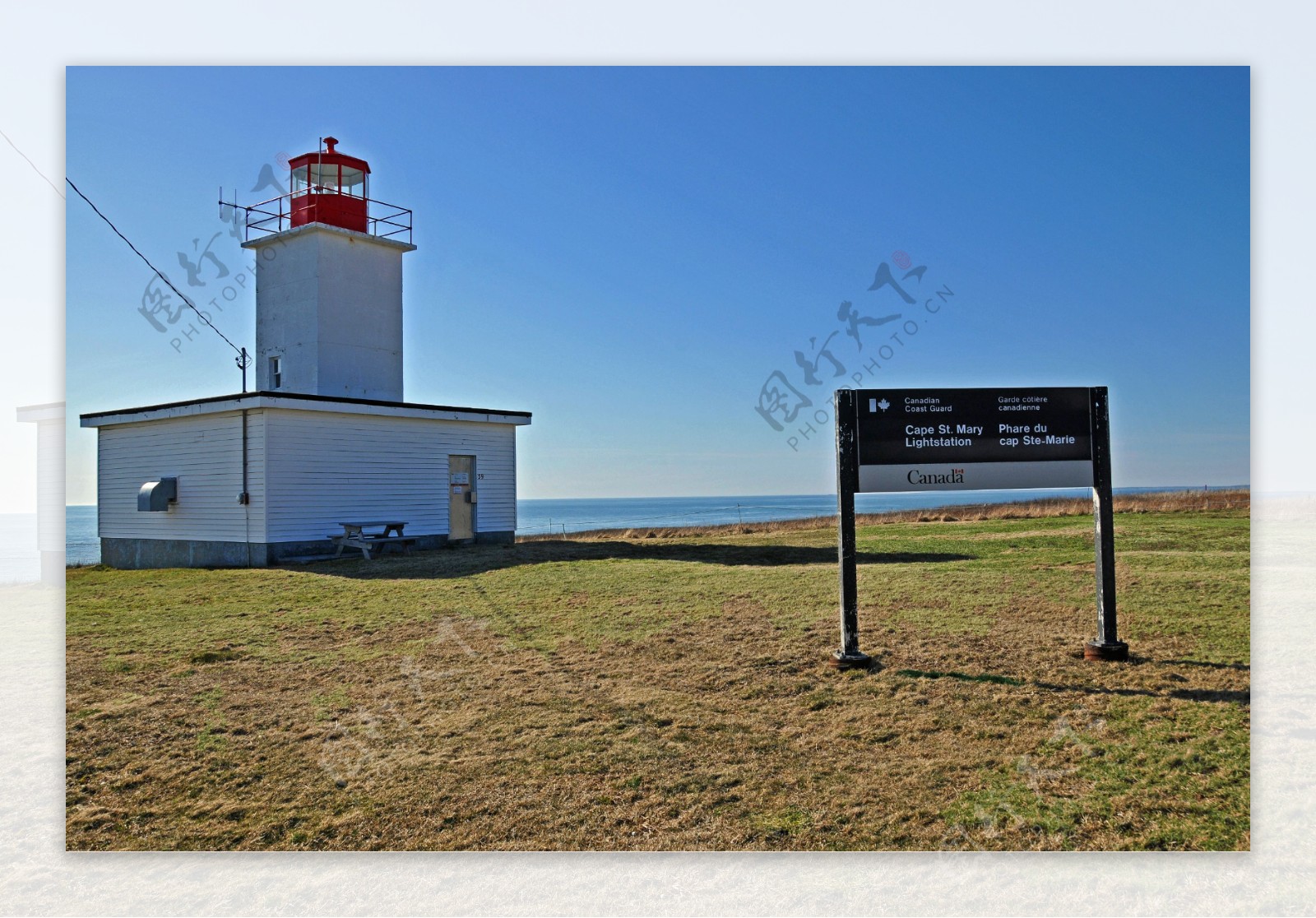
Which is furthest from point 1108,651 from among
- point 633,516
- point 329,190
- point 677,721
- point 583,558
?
point 633,516

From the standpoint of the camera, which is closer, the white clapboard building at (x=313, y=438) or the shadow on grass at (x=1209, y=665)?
the shadow on grass at (x=1209, y=665)

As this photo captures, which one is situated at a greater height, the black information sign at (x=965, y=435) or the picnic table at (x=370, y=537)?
the black information sign at (x=965, y=435)

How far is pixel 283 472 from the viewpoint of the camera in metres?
15.3

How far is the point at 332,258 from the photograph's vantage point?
17.9 m

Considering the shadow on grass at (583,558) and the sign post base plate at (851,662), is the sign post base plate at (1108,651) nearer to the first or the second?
the sign post base plate at (851,662)

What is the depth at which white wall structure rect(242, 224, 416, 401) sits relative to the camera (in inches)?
697

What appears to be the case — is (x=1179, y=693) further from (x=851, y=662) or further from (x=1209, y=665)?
(x=851, y=662)

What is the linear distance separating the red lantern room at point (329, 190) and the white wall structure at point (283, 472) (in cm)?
425

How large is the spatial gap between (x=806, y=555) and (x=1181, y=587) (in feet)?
17.6

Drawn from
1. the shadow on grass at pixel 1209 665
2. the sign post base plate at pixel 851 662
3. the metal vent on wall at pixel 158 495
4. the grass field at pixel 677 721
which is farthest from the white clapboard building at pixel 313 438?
the shadow on grass at pixel 1209 665

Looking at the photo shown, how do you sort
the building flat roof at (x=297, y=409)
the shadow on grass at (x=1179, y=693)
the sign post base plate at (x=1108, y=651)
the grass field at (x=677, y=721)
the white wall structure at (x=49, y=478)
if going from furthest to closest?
the building flat roof at (x=297, y=409) → the sign post base plate at (x=1108, y=651) → the white wall structure at (x=49, y=478) → the shadow on grass at (x=1179, y=693) → the grass field at (x=677, y=721)

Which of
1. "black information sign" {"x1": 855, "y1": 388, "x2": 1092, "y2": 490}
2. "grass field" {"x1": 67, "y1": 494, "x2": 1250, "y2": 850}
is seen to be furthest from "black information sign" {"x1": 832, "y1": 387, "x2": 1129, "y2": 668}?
"grass field" {"x1": 67, "y1": 494, "x2": 1250, "y2": 850}

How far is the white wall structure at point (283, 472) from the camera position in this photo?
50.0 feet

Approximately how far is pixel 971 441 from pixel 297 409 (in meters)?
12.2
